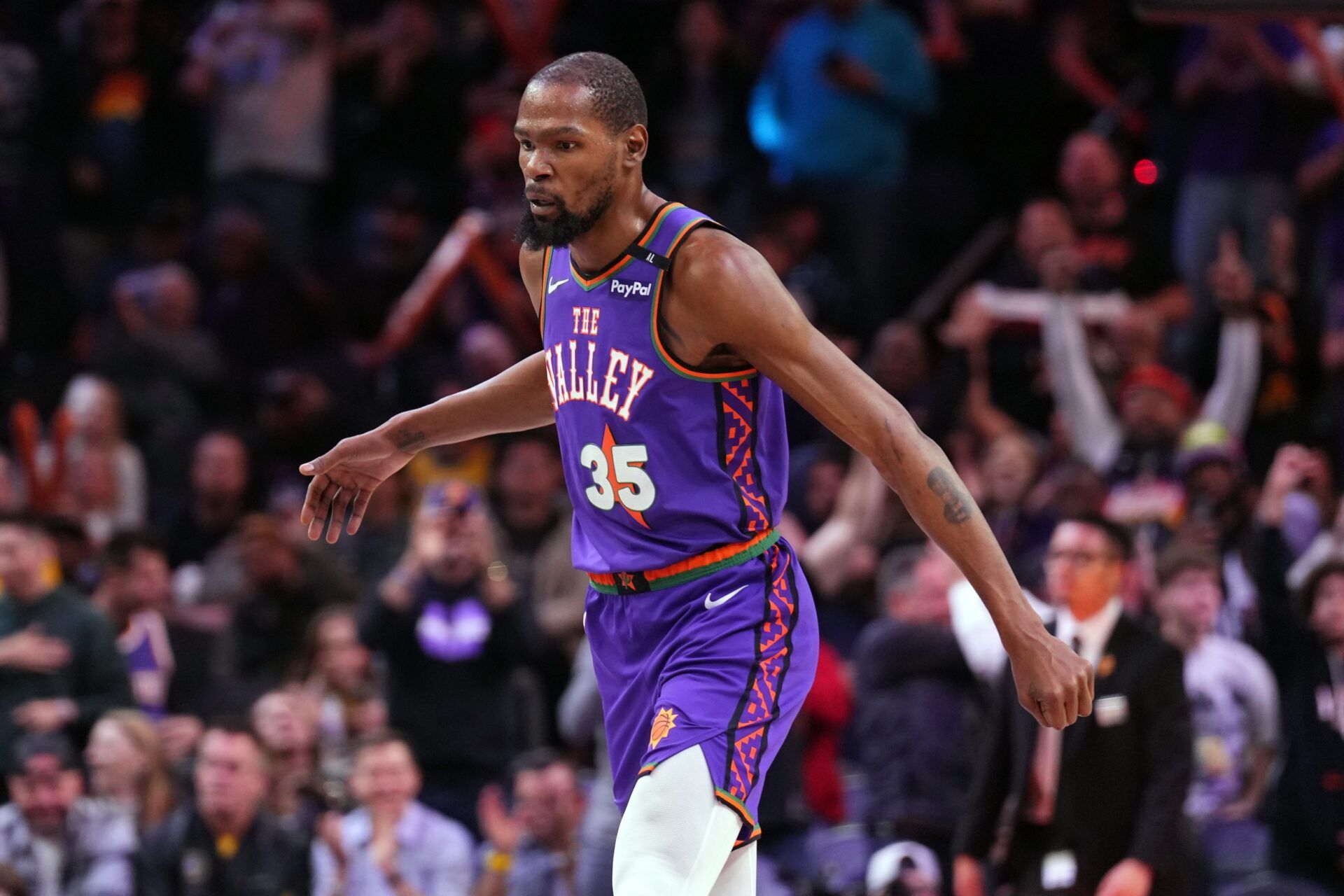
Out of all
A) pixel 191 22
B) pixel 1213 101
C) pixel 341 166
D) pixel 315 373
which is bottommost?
pixel 315 373

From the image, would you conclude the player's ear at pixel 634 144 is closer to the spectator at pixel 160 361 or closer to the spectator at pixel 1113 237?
the spectator at pixel 1113 237

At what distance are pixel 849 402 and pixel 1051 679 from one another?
2.30ft

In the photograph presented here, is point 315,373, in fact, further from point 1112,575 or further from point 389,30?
point 1112,575

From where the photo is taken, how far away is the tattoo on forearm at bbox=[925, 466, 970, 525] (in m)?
4.20

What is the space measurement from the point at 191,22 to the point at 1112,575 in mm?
9115

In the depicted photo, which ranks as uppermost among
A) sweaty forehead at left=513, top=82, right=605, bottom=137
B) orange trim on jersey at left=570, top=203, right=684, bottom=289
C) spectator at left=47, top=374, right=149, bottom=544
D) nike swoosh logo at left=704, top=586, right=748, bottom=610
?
spectator at left=47, top=374, right=149, bottom=544

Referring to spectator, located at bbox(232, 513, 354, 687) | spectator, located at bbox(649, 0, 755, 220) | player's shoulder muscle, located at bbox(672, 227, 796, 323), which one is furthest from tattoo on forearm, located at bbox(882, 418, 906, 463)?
spectator, located at bbox(649, 0, 755, 220)

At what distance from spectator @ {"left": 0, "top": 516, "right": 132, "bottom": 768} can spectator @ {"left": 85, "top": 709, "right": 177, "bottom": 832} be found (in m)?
0.28

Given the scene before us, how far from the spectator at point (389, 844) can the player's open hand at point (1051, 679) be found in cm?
426

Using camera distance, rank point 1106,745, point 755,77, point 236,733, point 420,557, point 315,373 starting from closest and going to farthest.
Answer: point 1106,745, point 236,733, point 420,557, point 315,373, point 755,77

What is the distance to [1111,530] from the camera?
6844 millimetres

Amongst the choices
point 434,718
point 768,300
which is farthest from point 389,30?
point 768,300

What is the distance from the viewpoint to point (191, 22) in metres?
13.8

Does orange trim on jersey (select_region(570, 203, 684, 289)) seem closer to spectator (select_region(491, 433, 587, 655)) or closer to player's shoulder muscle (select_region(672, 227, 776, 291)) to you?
player's shoulder muscle (select_region(672, 227, 776, 291))
